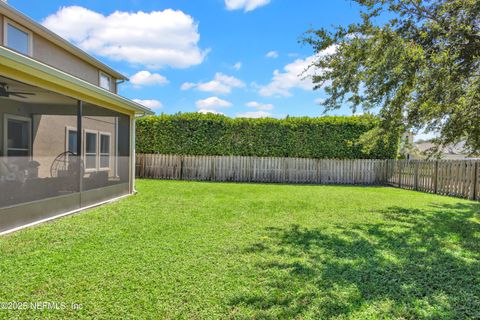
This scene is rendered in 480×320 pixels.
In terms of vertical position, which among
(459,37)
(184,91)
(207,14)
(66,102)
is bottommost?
(66,102)

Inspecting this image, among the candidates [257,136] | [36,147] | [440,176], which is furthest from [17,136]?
[440,176]

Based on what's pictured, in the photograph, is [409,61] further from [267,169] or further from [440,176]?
[267,169]

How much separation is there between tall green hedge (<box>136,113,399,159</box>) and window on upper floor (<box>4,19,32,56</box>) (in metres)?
5.77

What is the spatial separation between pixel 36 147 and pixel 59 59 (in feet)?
17.7

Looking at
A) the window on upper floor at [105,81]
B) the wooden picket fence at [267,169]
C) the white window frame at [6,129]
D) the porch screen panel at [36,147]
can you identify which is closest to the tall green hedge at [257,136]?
the wooden picket fence at [267,169]

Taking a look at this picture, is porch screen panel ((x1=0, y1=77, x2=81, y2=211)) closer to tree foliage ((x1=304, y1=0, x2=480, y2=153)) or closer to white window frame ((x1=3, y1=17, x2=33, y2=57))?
white window frame ((x1=3, y1=17, x2=33, y2=57))

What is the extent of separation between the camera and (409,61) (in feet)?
14.3

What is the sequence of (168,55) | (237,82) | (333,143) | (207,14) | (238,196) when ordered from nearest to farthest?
1. (238,196)
2. (207,14)
3. (333,143)
4. (168,55)
5. (237,82)

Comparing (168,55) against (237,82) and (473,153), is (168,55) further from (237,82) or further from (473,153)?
(473,153)

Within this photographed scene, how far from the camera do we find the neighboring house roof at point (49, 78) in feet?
14.4

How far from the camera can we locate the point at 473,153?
267 inches

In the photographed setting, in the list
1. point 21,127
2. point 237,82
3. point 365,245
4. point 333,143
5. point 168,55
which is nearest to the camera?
point 365,245

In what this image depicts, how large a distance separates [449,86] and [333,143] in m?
9.37

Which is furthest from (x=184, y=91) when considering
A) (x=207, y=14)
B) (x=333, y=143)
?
(x=333, y=143)
